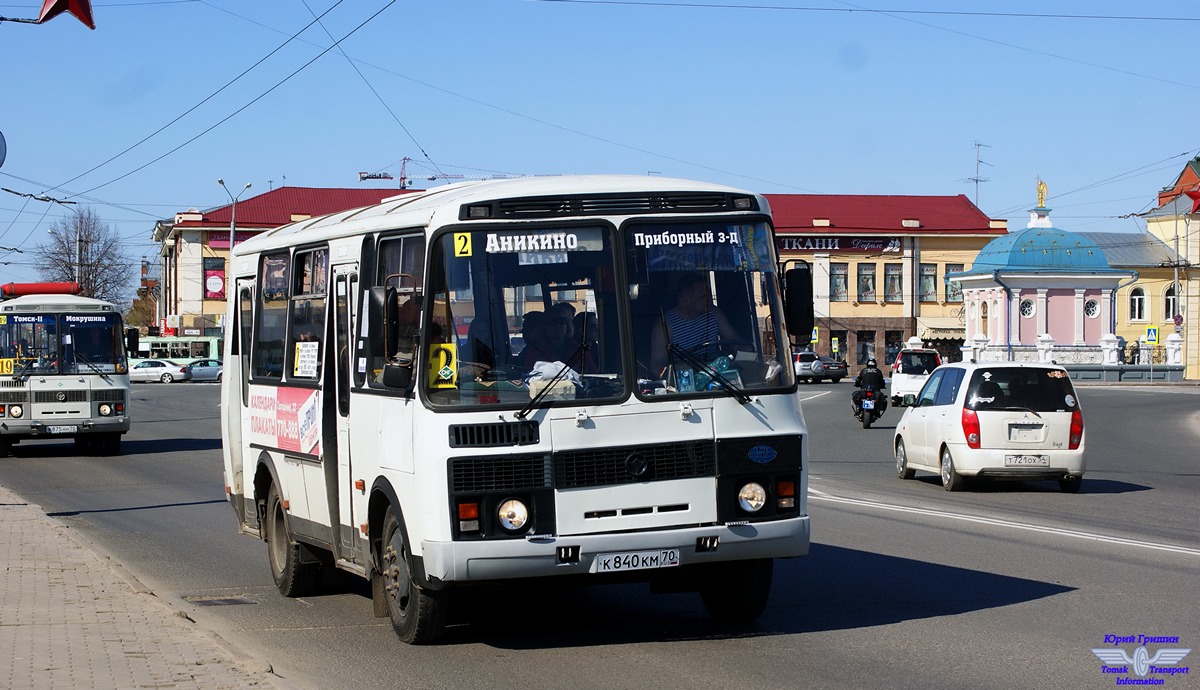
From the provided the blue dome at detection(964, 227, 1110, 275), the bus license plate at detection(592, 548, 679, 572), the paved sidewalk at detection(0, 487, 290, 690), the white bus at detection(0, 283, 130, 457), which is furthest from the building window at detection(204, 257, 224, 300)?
the bus license plate at detection(592, 548, 679, 572)

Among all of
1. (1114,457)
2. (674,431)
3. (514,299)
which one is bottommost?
(1114,457)

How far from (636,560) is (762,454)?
3.09ft

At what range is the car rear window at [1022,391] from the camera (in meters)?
18.3

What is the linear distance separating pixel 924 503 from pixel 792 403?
30.4 feet

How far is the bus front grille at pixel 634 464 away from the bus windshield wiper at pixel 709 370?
0.32 meters

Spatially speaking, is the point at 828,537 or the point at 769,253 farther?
the point at 828,537

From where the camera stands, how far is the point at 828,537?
13406 millimetres

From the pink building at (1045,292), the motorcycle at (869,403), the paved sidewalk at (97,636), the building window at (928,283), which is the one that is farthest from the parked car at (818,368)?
the paved sidewalk at (97,636)

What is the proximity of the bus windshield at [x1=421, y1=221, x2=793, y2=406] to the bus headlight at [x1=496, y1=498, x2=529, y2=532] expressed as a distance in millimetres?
543

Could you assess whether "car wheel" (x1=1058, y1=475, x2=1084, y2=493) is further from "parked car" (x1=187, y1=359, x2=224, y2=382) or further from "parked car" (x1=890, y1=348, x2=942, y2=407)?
"parked car" (x1=187, y1=359, x2=224, y2=382)

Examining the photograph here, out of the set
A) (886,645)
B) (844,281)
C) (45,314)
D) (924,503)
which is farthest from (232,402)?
(844,281)

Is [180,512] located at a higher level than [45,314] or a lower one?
lower

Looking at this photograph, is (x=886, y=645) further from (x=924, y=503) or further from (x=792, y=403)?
(x=924, y=503)

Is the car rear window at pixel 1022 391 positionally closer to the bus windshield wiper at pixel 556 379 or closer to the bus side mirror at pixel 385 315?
the bus windshield wiper at pixel 556 379
